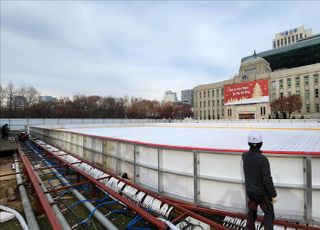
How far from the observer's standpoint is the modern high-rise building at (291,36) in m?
148

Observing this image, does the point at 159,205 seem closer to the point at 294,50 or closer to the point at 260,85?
the point at 260,85

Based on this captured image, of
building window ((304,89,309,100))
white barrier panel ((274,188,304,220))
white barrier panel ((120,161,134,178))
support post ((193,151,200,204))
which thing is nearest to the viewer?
white barrier panel ((274,188,304,220))

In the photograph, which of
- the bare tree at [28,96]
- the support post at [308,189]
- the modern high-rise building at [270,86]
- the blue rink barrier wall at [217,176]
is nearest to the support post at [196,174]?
the blue rink barrier wall at [217,176]

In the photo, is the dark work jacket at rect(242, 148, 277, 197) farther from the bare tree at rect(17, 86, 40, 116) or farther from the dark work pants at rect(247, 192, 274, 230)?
the bare tree at rect(17, 86, 40, 116)

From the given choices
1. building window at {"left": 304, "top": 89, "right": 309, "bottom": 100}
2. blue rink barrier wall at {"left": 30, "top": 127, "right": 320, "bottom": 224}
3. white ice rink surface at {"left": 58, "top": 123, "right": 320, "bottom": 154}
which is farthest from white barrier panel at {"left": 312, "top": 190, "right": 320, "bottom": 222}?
building window at {"left": 304, "top": 89, "right": 309, "bottom": 100}

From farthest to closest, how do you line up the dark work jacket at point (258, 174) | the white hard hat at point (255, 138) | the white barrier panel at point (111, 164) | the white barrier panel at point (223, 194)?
the white barrier panel at point (111, 164) → the white barrier panel at point (223, 194) → the white hard hat at point (255, 138) → the dark work jacket at point (258, 174)

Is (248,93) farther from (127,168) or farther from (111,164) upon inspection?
(127,168)

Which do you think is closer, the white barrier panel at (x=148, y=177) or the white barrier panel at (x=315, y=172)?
the white barrier panel at (x=315, y=172)

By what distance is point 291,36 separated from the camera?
499ft

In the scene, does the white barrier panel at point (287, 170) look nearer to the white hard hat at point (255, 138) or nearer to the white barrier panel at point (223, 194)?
the white barrier panel at point (223, 194)

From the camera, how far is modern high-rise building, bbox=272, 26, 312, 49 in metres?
148

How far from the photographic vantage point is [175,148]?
Answer: 5062 millimetres

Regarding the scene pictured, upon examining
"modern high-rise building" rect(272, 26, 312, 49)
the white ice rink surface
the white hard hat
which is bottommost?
the white ice rink surface

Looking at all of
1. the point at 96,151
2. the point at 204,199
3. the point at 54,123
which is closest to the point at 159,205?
the point at 204,199
